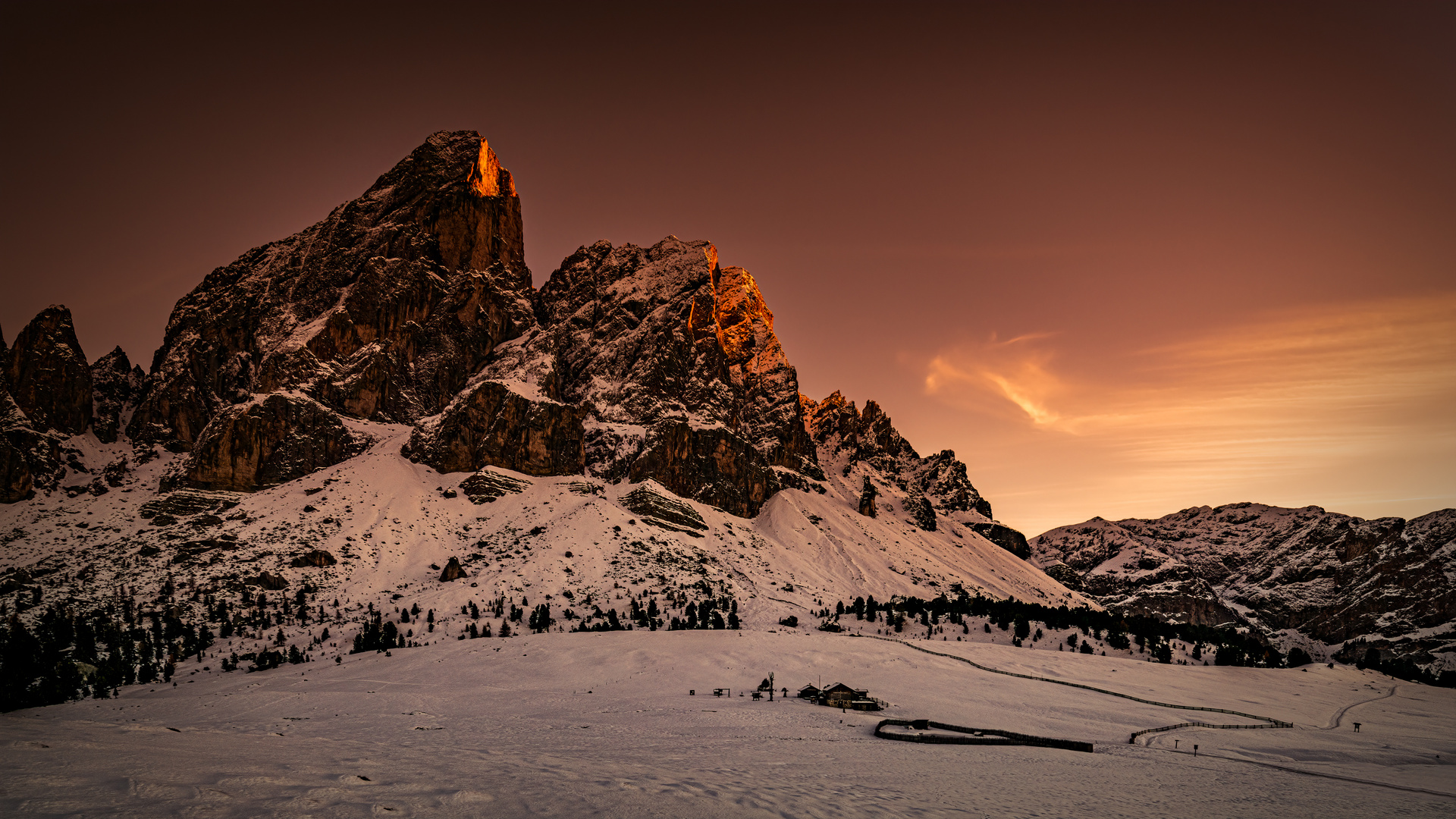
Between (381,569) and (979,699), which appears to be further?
(381,569)

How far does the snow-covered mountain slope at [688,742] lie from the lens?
80.8ft

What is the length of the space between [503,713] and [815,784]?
3985 centimetres

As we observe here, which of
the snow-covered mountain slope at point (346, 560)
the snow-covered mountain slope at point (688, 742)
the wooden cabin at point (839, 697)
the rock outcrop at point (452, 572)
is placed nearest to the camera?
the snow-covered mountain slope at point (688, 742)

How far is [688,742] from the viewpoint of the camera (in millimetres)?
47812

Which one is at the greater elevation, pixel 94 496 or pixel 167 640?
pixel 94 496

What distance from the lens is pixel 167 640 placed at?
123000mm

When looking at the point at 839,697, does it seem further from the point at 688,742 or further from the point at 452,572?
the point at 452,572

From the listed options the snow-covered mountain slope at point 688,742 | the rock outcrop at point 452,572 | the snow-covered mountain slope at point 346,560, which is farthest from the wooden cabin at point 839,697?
the rock outcrop at point 452,572

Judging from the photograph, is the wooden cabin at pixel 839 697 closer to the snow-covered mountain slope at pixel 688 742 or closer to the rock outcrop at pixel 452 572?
the snow-covered mountain slope at pixel 688 742

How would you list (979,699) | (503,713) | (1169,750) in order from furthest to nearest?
(979,699)
(503,713)
(1169,750)

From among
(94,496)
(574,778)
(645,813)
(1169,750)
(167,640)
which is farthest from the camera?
(94,496)

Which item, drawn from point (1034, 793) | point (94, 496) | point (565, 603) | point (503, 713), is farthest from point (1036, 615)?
point (94, 496)

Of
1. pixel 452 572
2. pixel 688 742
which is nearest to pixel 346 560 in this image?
pixel 452 572

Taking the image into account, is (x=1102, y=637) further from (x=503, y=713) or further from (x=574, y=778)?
(x=574, y=778)
